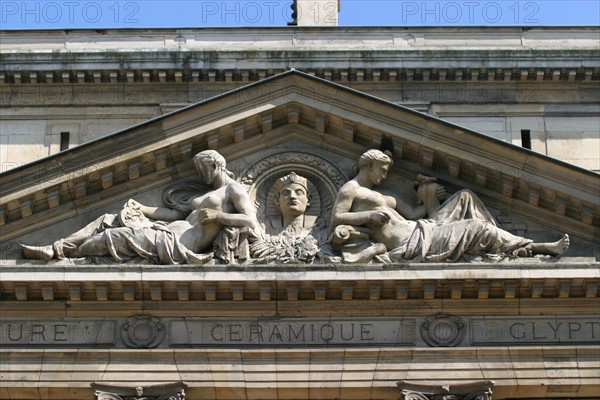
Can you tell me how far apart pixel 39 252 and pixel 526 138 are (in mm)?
11566

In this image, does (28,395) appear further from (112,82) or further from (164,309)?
(112,82)

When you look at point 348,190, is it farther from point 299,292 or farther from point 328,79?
point 328,79

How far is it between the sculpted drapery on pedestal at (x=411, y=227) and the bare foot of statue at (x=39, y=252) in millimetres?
4823

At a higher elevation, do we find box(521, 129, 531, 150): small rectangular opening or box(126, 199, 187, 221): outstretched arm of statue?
box(521, 129, 531, 150): small rectangular opening

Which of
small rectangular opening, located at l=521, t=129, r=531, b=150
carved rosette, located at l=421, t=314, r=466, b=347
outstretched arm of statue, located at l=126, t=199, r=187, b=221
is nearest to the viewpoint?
carved rosette, located at l=421, t=314, r=466, b=347

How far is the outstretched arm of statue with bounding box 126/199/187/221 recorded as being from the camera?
32906 millimetres

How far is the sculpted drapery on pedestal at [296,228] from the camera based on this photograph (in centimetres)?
3225

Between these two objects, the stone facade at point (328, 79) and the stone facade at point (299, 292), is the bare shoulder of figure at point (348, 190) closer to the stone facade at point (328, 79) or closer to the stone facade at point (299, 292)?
the stone facade at point (299, 292)

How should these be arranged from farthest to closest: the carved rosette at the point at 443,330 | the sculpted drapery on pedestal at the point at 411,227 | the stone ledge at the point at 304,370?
the sculpted drapery on pedestal at the point at 411,227 < the carved rosette at the point at 443,330 < the stone ledge at the point at 304,370

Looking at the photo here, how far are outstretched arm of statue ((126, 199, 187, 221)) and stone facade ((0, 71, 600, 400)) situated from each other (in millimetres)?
249

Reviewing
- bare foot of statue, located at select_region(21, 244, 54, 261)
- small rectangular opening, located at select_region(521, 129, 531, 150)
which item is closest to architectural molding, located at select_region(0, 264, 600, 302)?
bare foot of statue, located at select_region(21, 244, 54, 261)

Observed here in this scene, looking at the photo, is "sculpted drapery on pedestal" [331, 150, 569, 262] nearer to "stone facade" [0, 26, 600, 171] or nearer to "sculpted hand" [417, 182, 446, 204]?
"sculpted hand" [417, 182, 446, 204]

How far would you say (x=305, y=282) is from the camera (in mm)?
31984

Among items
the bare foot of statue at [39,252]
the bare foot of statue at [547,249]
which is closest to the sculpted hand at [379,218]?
the bare foot of statue at [547,249]
